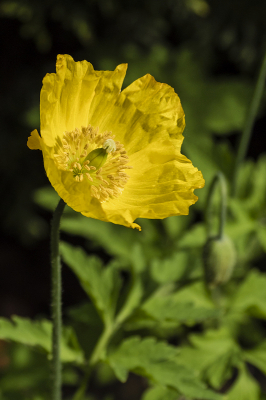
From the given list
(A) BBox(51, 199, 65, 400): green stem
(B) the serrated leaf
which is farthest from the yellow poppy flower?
(B) the serrated leaf

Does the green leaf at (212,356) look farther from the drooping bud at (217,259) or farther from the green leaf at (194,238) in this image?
the green leaf at (194,238)

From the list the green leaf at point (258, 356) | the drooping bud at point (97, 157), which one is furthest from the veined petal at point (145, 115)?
the green leaf at point (258, 356)

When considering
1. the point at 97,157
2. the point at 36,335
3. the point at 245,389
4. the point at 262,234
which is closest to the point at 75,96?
the point at 97,157

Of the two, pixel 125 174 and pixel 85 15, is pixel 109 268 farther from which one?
pixel 85 15

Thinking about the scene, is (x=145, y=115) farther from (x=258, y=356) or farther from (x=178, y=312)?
(x=258, y=356)

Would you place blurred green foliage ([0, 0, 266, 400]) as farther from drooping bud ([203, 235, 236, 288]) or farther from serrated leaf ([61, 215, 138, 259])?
drooping bud ([203, 235, 236, 288])

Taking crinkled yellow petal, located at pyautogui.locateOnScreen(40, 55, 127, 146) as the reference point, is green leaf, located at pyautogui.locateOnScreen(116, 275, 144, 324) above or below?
below
